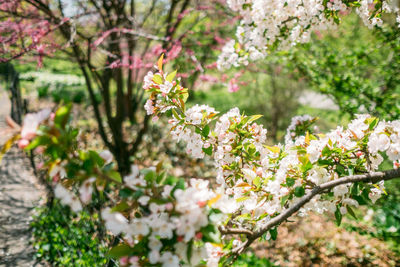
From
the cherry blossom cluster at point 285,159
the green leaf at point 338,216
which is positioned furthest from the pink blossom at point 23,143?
the green leaf at point 338,216

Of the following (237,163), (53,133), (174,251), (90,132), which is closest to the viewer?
(53,133)

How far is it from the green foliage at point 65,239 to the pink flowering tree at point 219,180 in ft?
6.37

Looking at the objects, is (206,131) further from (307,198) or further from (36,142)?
(36,142)

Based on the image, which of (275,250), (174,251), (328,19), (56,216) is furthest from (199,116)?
(56,216)

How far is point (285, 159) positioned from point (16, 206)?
14.4 ft

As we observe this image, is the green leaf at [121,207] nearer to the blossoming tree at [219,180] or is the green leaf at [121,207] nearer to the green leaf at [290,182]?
the blossoming tree at [219,180]

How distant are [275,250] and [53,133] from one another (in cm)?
376

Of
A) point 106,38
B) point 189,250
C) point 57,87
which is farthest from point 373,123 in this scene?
point 57,87

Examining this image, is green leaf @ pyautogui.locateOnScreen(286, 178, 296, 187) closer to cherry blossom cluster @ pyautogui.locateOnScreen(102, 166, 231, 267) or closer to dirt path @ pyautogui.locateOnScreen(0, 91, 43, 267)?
cherry blossom cluster @ pyautogui.locateOnScreen(102, 166, 231, 267)

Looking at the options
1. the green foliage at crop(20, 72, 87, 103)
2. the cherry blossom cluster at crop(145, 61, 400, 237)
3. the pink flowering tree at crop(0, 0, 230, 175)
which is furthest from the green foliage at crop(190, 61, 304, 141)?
the green foliage at crop(20, 72, 87, 103)

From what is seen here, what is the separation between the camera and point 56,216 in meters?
3.77

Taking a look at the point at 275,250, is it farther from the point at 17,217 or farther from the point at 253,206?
the point at 17,217

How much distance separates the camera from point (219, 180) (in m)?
1.75

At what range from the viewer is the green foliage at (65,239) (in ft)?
9.82
